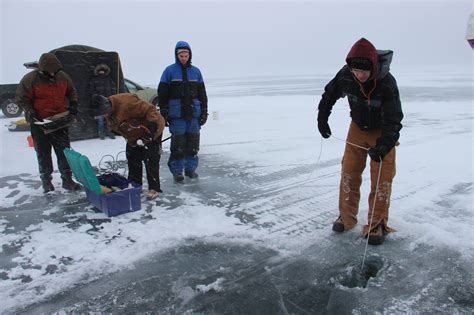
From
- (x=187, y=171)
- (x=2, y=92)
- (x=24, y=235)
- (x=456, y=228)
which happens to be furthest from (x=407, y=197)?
(x=2, y=92)

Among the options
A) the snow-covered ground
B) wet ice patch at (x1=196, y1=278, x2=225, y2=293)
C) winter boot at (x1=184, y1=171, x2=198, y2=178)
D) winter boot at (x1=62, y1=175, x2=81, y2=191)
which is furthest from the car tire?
wet ice patch at (x1=196, y1=278, x2=225, y2=293)

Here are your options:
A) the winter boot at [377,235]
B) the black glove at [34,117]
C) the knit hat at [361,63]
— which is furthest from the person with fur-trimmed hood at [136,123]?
the winter boot at [377,235]

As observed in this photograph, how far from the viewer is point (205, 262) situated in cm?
356

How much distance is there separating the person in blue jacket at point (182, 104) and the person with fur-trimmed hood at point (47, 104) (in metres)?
1.24

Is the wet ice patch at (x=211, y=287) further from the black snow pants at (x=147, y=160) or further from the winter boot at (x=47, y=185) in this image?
the winter boot at (x=47, y=185)

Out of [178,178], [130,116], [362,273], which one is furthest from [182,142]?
[362,273]

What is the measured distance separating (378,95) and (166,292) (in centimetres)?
241

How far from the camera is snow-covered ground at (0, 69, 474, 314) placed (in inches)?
119

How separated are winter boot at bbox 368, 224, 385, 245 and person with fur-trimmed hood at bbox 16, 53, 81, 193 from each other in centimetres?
374

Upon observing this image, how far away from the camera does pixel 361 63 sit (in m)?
3.50

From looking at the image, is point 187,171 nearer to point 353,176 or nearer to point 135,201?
point 135,201

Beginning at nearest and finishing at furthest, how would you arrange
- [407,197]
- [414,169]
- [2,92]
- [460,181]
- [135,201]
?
1. [135,201]
2. [407,197]
3. [460,181]
4. [414,169]
5. [2,92]

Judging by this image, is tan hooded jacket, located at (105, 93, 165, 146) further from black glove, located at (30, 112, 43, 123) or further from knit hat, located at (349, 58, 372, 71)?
knit hat, located at (349, 58, 372, 71)

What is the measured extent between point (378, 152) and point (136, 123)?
273cm
